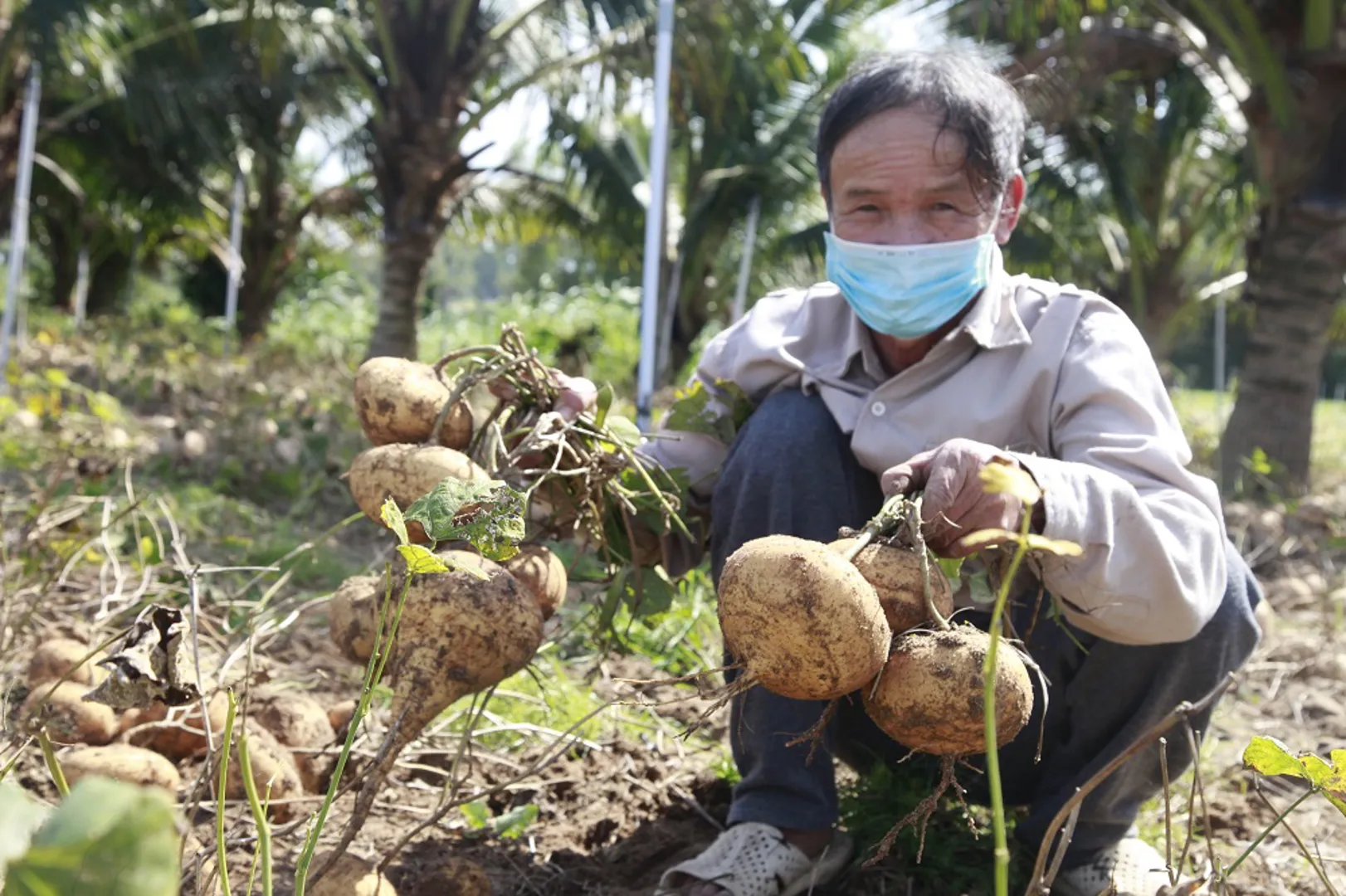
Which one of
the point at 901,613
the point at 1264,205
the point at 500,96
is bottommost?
the point at 901,613

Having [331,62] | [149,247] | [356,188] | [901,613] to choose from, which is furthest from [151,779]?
[149,247]

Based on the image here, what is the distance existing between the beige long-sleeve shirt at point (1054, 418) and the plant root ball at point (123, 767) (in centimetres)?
91

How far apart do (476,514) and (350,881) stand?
455mm

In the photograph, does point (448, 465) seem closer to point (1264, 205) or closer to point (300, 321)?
point (1264, 205)

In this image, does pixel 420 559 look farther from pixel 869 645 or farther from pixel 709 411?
pixel 709 411

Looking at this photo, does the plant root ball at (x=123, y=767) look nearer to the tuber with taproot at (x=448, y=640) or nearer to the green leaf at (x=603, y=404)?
the tuber with taproot at (x=448, y=640)

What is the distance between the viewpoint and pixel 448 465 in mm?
1645

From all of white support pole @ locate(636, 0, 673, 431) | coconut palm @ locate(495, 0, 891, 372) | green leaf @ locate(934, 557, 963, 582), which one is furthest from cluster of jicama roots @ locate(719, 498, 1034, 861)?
coconut palm @ locate(495, 0, 891, 372)

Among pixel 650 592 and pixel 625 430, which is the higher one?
pixel 625 430

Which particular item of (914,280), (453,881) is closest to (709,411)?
(914,280)

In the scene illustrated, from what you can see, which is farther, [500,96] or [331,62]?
[331,62]

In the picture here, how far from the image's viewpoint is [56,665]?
2.00 metres

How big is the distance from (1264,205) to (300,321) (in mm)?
14799

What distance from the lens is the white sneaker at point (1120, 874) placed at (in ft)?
5.67
